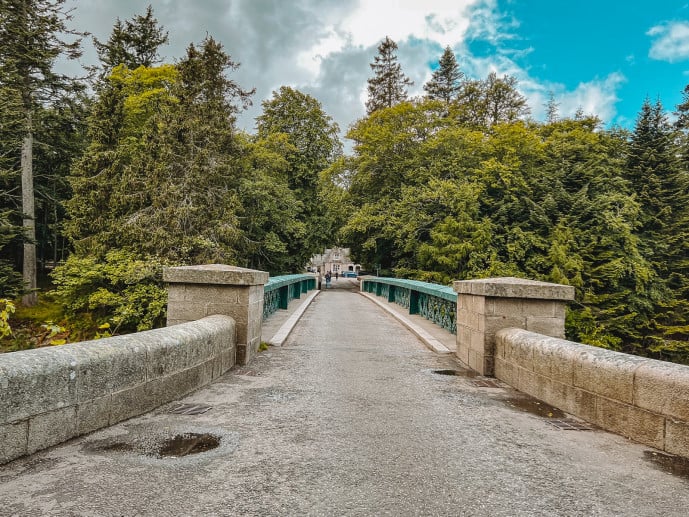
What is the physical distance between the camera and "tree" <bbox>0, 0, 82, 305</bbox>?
22484 millimetres

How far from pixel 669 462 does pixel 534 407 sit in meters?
1.45

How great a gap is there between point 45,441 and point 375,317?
11.1m

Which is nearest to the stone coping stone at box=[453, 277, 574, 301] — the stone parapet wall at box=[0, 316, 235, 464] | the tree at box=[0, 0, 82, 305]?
the stone parapet wall at box=[0, 316, 235, 464]

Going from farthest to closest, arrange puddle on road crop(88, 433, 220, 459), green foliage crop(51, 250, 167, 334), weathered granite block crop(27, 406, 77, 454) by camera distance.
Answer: green foliage crop(51, 250, 167, 334) → puddle on road crop(88, 433, 220, 459) → weathered granite block crop(27, 406, 77, 454)

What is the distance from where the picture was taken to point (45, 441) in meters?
2.94

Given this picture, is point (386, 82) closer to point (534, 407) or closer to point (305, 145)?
point (305, 145)

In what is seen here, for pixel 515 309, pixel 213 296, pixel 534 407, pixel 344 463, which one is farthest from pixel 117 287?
pixel 344 463

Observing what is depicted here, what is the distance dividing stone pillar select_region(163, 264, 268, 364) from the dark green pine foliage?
25889 mm

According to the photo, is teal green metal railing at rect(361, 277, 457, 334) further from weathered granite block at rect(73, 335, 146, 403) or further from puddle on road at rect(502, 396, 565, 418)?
weathered granite block at rect(73, 335, 146, 403)

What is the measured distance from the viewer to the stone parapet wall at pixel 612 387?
10.6 feet

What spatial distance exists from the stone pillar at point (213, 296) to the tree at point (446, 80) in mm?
43456

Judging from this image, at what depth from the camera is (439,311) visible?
1094cm

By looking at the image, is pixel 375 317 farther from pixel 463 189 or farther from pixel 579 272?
pixel 579 272

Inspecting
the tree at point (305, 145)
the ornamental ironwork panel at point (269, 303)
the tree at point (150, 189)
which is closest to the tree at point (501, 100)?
the tree at point (305, 145)
